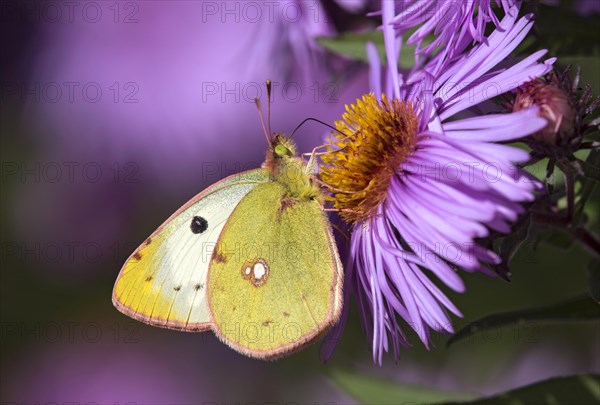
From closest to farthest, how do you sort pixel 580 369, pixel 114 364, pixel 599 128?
pixel 599 128
pixel 580 369
pixel 114 364

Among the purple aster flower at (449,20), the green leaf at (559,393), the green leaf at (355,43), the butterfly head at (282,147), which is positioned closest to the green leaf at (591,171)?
the purple aster flower at (449,20)

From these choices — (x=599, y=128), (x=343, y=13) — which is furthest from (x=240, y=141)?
(x=599, y=128)

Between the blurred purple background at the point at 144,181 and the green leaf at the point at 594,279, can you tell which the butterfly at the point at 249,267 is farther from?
the blurred purple background at the point at 144,181

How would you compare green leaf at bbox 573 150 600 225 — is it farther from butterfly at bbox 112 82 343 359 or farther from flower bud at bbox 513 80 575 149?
butterfly at bbox 112 82 343 359

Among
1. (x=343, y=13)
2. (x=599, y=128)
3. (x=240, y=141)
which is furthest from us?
(x=240, y=141)

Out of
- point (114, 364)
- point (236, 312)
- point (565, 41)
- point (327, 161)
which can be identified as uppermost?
point (565, 41)

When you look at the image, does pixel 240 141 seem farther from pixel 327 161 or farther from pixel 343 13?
pixel 327 161

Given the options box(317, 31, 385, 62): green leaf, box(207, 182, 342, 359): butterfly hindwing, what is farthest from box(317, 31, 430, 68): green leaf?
box(207, 182, 342, 359): butterfly hindwing
